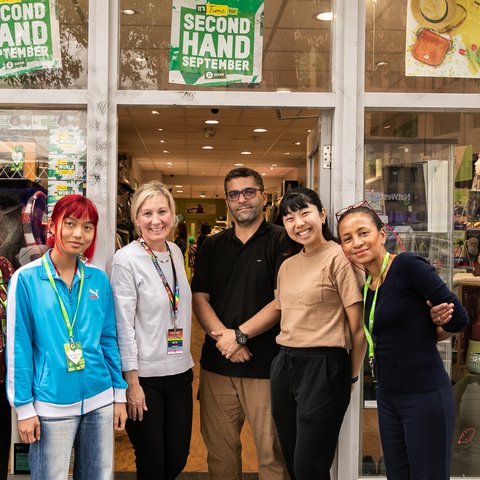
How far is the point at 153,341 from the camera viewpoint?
2393 millimetres

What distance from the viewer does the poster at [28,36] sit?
2.77 meters

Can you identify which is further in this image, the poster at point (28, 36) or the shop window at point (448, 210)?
the shop window at point (448, 210)

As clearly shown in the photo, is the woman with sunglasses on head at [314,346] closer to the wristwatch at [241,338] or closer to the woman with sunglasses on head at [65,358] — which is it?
the wristwatch at [241,338]

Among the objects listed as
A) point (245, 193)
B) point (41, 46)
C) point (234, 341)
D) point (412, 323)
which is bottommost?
point (234, 341)

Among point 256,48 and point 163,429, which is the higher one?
point 256,48

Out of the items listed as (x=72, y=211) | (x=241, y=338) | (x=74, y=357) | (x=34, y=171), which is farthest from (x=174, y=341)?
(x=34, y=171)

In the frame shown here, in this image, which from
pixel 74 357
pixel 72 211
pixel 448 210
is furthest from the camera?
pixel 448 210

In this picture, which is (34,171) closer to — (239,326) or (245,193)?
(245,193)

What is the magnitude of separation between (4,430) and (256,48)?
210 cm

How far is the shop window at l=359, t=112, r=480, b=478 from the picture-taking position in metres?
2.91

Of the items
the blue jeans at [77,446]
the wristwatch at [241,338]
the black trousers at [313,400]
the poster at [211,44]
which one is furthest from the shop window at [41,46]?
the black trousers at [313,400]

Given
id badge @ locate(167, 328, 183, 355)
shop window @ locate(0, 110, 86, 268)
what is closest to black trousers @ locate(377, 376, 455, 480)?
id badge @ locate(167, 328, 183, 355)

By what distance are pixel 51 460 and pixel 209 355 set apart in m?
0.97

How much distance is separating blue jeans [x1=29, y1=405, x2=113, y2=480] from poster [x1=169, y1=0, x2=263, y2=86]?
5.38ft
